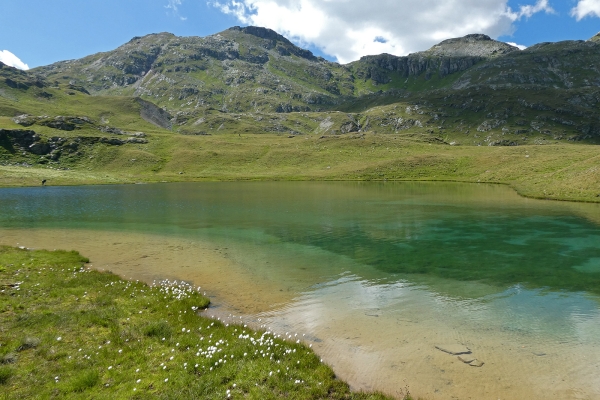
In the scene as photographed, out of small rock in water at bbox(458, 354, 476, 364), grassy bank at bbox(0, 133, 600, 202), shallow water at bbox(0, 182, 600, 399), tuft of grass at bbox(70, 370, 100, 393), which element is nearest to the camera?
tuft of grass at bbox(70, 370, 100, 393)

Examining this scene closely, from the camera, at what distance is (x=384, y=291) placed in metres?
19.9

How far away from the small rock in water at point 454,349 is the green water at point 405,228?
918 cm

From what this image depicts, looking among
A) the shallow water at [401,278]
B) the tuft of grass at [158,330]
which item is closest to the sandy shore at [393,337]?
the shallow water at [401,278]

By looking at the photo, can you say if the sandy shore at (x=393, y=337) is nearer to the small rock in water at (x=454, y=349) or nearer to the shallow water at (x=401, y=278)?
the shallow water at (x=401, y=278)

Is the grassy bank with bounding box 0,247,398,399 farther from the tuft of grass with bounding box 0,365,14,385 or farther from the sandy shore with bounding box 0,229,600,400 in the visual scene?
the sandy shore with bounding box 0,229,600,400

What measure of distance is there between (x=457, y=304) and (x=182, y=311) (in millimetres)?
14168

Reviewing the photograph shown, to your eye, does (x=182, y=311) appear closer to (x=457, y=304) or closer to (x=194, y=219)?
(x=457, y=304)

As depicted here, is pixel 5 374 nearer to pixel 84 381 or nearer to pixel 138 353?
pixel 84 381

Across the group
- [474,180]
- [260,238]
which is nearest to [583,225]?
[260,238]

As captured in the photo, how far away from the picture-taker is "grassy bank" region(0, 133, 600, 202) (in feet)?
342

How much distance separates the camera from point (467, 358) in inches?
496

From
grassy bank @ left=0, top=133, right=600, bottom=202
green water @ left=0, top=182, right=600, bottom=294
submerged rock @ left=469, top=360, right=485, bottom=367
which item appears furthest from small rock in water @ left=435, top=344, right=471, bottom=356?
grassy bank @ left=0, top=133, right=600, bottom=202

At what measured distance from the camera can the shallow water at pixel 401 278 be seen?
12109 millimetres

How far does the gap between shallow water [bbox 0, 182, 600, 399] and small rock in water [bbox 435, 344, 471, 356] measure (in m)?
0.39
